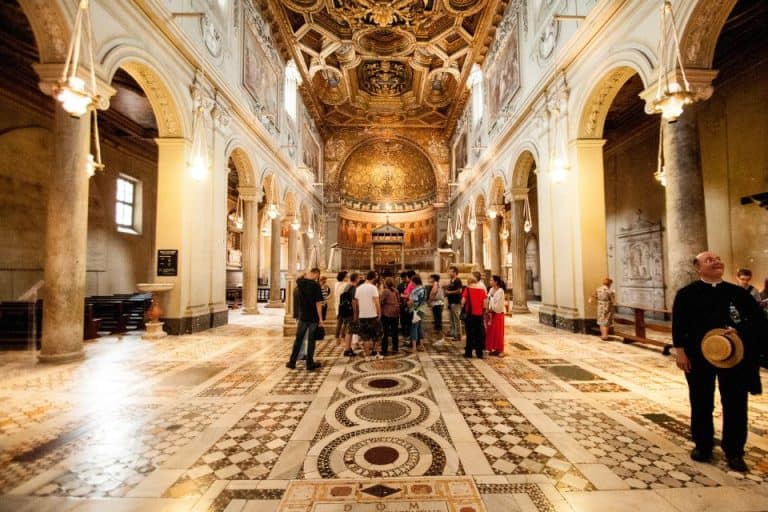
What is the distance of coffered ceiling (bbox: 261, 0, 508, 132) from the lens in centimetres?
1450

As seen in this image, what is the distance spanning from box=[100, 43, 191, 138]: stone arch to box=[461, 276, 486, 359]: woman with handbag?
7.58 m

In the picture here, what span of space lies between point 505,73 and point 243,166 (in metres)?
10.8

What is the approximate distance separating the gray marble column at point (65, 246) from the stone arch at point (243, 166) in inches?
223

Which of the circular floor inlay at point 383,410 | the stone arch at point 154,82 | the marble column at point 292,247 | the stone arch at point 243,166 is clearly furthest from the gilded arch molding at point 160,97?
the marble column at point 292,247

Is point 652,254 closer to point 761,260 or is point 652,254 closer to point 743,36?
point 761,260

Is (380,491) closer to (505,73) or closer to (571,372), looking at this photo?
(571,372)

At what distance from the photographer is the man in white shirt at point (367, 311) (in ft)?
20.0

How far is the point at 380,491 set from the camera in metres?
2.31

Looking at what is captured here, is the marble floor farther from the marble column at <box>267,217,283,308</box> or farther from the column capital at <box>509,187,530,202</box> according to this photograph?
the marble column at <box>267,217,283,308</box>

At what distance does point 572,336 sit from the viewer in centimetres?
802

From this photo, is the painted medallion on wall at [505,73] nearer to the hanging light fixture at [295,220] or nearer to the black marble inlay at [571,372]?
the black marble inlay at [571,372]

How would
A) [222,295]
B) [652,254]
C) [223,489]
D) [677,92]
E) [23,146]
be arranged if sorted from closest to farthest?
1. [223,489]
2. [677,92]
3. [23,146]
4. [222,295]
5. [652,254]

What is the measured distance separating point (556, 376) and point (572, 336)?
3650 mm

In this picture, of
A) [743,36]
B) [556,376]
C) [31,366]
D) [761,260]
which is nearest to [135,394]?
[31,366]
